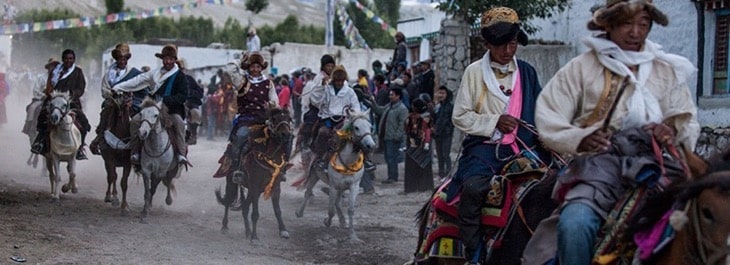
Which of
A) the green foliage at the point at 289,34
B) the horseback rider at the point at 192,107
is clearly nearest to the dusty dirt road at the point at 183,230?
the horseback rider at the point at 192,107

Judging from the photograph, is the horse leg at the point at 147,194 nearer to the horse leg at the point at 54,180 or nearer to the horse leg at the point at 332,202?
the horse leg at the point at 54,180

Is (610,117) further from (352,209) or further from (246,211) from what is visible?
(246,211)

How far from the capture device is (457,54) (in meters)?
21.2

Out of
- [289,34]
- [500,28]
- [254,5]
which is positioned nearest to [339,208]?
[500,28]

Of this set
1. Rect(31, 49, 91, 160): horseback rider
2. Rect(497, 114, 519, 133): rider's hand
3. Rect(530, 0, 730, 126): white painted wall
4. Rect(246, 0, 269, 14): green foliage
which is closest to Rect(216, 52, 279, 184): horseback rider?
Rect(31, 49, 91, 160): horseback rider

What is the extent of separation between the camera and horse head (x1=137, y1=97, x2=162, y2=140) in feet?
43.2

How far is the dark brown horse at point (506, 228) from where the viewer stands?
5.79 meters

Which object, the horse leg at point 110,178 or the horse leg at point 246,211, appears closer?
the horse leg at point 246,211

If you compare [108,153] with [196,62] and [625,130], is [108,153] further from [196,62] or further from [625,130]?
[196,62]

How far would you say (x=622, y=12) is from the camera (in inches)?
193

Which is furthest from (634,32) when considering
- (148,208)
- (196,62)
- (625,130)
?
(196,62)

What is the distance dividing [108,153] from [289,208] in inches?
106

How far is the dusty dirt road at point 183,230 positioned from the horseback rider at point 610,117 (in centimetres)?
605

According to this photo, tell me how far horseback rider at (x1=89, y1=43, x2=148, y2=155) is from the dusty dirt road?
0.93m
